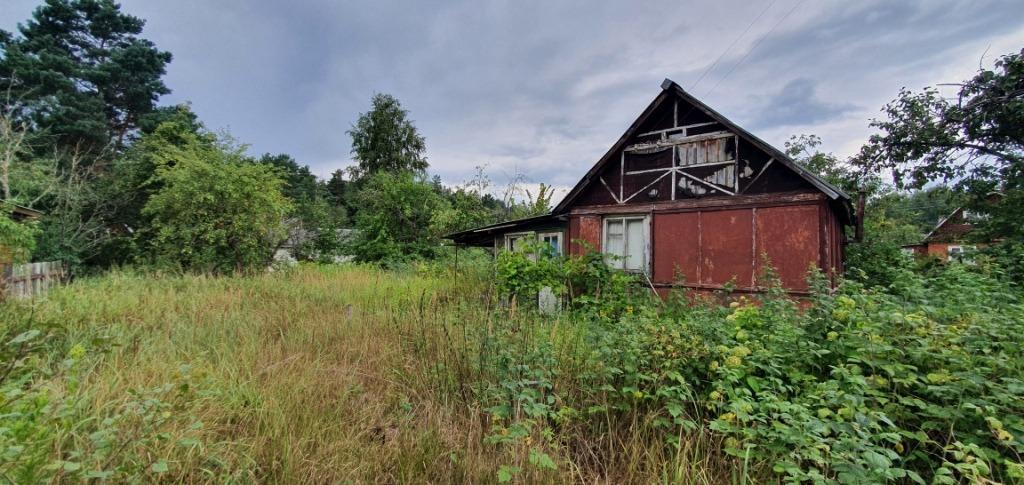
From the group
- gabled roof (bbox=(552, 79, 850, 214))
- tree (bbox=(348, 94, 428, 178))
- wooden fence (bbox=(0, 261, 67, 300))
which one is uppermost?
tree (bbox=(348, 94, 428, 178))

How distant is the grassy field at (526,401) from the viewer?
5.80 feet

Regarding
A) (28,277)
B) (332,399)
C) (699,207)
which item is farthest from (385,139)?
(332,399)

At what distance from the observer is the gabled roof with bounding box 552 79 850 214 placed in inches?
271

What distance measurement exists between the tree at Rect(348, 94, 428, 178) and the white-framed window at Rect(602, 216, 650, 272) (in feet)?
57.0

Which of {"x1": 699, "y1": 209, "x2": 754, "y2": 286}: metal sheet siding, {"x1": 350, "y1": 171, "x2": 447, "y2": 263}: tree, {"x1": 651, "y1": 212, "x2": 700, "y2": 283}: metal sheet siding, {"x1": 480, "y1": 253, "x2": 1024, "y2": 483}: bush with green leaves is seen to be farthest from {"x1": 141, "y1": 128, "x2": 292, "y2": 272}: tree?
{"x1": 699, "y1": 209, "x2": 754, "y2": 286}: metal sheet siding

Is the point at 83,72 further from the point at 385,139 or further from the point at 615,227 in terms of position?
the point at 615,227

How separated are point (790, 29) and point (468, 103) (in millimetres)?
10191

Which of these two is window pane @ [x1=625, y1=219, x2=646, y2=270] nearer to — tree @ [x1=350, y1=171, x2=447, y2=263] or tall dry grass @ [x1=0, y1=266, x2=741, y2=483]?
tall dry grass @ [x1=0, y1=266, x2=741, y2=483]

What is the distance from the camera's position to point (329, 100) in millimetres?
13523

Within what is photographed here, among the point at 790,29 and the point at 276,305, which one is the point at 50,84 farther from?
the point at 790,29

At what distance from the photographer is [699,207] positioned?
8.18 meters

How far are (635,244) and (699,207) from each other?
163 centimetres

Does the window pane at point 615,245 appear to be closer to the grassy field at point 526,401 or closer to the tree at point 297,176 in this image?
the grassy field at point 526,401

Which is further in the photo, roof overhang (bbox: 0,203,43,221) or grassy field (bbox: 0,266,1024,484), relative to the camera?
roof overhang (bbox: 0,203,43,221)
